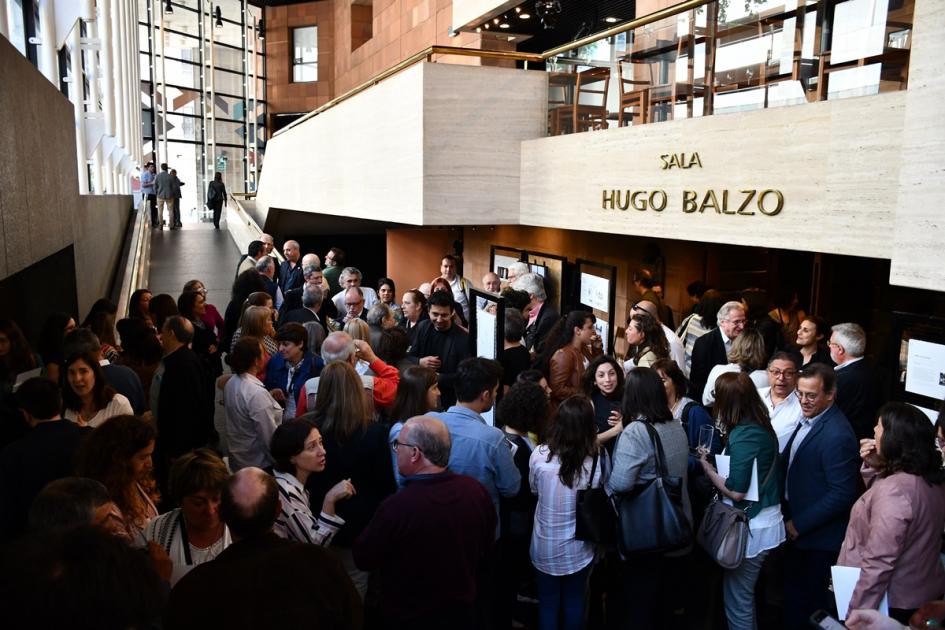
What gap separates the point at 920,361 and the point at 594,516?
107 inches

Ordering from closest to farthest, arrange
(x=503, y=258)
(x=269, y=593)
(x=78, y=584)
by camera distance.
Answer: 1. (x=78, y=584)
2. (x=269, y=593)
3. (x=503, y=258)

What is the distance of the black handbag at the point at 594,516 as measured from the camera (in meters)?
4.07

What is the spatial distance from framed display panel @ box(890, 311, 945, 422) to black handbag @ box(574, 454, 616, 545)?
249 cm

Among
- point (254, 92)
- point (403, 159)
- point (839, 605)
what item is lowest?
point (839, 605)

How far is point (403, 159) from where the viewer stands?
10.4 metres

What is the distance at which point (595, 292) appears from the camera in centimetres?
880

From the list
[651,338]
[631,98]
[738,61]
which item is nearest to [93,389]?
[651,338]

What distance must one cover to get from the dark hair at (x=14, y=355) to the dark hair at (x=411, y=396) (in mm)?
2421

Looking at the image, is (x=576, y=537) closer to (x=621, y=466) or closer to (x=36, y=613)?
(x=621, y=466)

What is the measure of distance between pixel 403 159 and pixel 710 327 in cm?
503

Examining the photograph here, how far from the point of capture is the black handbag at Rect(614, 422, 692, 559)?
4.04 m

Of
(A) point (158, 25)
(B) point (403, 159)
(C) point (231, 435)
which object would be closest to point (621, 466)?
(C) point (231, 435)

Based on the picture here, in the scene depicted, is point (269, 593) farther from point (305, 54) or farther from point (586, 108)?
point (305, 54)

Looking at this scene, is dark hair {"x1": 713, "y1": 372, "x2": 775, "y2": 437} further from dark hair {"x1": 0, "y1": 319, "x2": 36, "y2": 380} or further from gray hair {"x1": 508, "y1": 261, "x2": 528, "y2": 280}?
gray hair {"x1": 508, "y1": 261, "x2": 528, "y2": 280}
